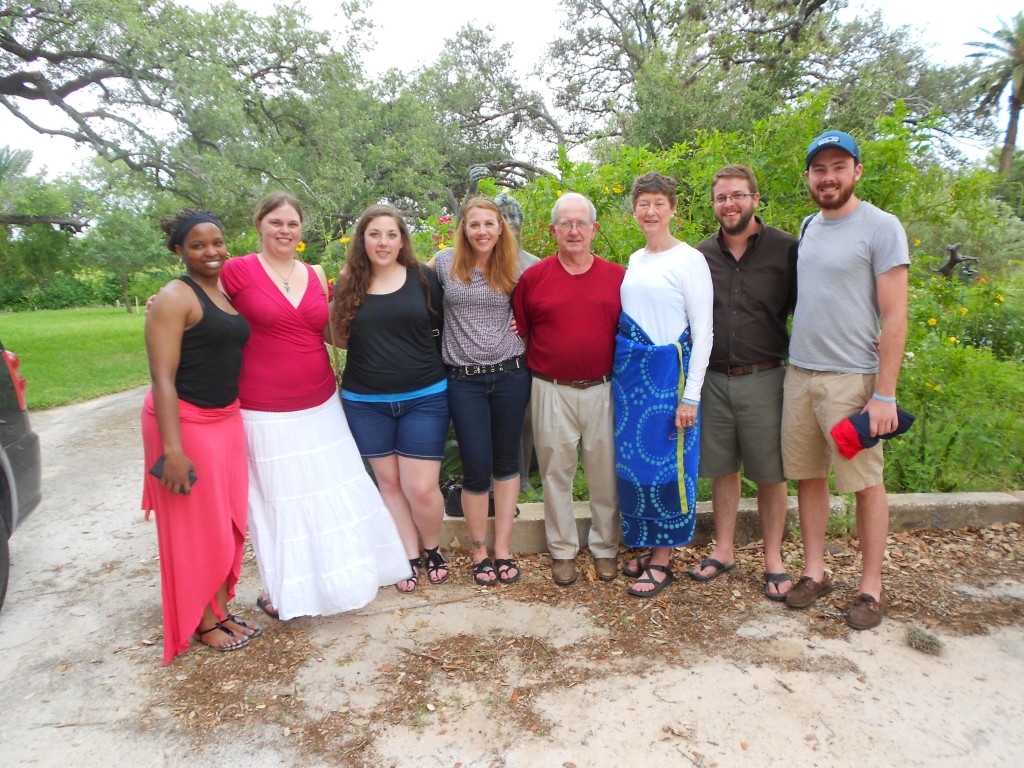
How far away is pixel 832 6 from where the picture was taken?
621 inches

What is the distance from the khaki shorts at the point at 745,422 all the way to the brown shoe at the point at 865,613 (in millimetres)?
654

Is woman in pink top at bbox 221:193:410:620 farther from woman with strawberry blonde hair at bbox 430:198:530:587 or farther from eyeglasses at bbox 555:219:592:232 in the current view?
eyeglasses at bbox 555:219:592:232

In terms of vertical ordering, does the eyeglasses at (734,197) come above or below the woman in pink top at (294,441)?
above

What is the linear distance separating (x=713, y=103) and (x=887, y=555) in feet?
38.0

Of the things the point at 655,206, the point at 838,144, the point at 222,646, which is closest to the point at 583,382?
the point at 655,206

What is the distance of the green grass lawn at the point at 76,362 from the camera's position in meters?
9.58

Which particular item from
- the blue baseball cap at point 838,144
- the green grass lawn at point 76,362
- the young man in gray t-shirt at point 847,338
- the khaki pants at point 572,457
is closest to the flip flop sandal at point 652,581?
the khaki pants at point 572,457

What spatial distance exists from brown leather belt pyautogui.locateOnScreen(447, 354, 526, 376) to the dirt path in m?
1.18

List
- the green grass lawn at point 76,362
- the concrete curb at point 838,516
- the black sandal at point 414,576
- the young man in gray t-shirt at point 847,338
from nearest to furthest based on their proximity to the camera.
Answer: the young man in gray t-shirt at point 847,338 < the black sandal at point 414,576 < the concrete curb at point 838,516 < the green grass lawn at point 76,362

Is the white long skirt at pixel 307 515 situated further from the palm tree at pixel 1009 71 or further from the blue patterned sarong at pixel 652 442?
the palm tree at pixel 1009 71

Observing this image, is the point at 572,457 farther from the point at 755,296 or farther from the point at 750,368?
the point at 755,296

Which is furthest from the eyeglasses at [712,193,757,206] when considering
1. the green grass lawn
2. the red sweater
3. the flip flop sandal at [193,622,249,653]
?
the green grass lawn

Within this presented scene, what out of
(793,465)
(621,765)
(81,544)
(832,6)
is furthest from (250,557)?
(832,6)

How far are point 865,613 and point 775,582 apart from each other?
17.0 inches
